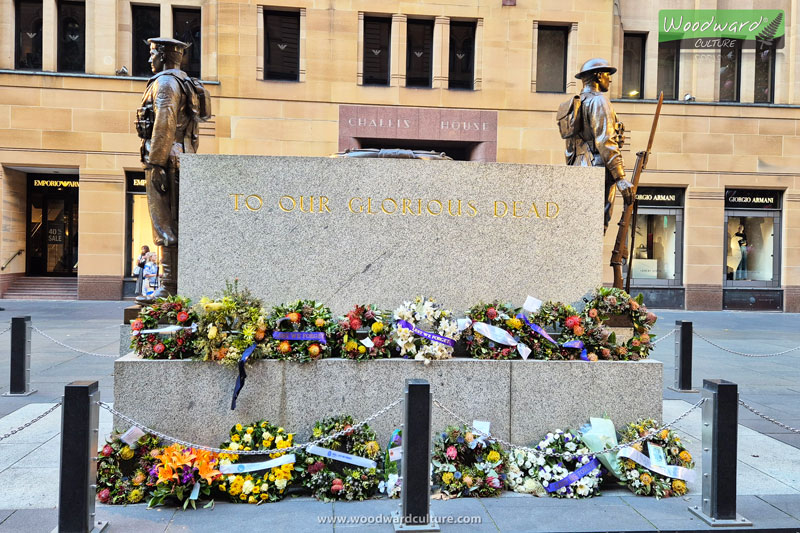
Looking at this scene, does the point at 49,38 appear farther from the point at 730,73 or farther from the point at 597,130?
the point at 730,73

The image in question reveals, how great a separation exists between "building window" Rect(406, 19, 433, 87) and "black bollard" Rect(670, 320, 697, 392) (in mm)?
15237

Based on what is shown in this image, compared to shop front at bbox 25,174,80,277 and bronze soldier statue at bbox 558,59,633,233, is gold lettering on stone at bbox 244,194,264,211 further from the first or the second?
shop front at bbox 25,174,80,277

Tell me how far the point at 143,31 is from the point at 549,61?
14.7 meters

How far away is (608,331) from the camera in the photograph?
598 centimetres

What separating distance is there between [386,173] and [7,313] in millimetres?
16286

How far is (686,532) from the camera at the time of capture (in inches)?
169

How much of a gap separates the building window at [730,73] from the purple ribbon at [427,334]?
22.5 metres

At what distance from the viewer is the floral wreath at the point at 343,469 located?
4.80m

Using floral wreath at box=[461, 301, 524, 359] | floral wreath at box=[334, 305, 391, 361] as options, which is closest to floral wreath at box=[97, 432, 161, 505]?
floral wreath at box=[334, 305, 391, 361]

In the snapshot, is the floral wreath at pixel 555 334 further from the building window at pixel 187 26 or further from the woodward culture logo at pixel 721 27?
the woodward culture logo at pixel 721 27

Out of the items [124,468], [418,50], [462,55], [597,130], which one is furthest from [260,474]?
[462,55]

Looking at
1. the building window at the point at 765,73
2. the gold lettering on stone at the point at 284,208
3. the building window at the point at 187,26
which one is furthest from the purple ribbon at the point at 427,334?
the building window at the point at 765,73

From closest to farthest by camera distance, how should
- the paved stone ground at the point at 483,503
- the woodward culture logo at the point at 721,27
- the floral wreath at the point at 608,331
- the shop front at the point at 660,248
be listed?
the paved stone ground at the point at 483,503, the floral wreath at the point at 608,331, the woodward culture logo at the point at 721,27, the shop front at the point at 660,248

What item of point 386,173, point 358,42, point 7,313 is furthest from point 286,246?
point 358,42
